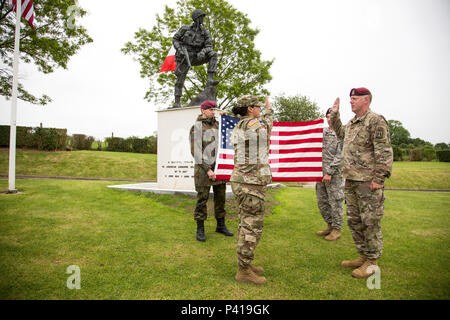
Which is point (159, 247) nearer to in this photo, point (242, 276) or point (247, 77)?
point (242, 276)

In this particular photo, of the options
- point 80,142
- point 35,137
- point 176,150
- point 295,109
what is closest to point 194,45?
point 176,150

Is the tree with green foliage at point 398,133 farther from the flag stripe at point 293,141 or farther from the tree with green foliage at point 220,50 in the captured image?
the flag stripe at point 293,141

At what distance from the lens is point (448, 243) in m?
4.09

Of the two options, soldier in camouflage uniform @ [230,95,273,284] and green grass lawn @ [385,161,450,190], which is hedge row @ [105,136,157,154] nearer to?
green grass lawn @ [385,161,450,190]

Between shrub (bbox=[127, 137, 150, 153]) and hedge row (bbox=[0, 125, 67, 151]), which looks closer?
hedge row (bbox=[0, 125, 67, 151])

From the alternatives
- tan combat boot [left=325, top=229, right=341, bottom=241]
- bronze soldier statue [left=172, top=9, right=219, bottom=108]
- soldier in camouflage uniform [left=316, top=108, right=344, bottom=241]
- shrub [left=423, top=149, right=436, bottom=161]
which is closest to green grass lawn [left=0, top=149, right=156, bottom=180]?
bronze soldier statue [left=172, top=9, right=219, bottom=108]

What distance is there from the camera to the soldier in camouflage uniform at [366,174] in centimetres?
284

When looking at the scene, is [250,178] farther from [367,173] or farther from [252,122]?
[367,173]

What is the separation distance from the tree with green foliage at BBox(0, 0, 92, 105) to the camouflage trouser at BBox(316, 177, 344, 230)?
16.1 m

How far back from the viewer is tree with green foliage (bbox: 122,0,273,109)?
18.2 m

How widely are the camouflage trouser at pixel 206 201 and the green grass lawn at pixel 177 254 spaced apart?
1.31ft

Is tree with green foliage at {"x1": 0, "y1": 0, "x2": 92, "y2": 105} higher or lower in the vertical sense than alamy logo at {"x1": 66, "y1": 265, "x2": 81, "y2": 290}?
higher

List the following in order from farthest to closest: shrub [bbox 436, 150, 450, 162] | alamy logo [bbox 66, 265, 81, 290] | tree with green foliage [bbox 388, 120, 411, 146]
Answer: tree with green foliage [bbox 388, 120, 411, 146]
shrub [bbox 436, 150, 450, 162]
alamy logo [bbox 66, 265, 81, 290]

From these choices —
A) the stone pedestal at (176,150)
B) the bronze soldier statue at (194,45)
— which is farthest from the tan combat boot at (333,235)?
the bronze soldier statue at (194,45)
